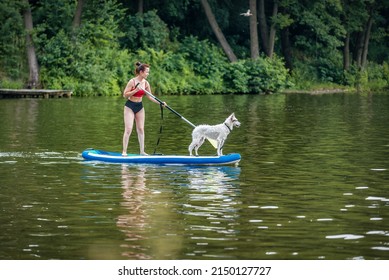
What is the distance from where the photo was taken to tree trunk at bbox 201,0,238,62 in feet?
219

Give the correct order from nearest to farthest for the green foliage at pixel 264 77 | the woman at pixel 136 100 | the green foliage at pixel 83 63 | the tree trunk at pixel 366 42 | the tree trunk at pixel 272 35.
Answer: the woman at pixel 136 100 → the green foliage at pixel 83 63 → the green foliage at pixel 264 77 → the tree trunk at pixel 272 35 → the tree trunk at pixel 366 42

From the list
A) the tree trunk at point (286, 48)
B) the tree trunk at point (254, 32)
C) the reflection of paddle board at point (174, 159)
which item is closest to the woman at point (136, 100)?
the reflection of paddle board at point (174, 159)

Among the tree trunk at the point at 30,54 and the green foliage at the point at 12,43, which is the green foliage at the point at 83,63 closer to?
the tree trunk at the point at 30,54

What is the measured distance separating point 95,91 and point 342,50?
28525 mm

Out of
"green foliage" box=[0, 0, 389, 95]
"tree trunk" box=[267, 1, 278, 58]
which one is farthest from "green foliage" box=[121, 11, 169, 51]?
"tree trunk" box=[267, 1, 278, 58]

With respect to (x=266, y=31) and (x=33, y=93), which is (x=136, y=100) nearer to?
(x=33, y=93)

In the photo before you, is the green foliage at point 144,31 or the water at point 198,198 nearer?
the water at point 198,198

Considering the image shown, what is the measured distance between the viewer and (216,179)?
20.8m

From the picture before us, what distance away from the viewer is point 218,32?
6719cm

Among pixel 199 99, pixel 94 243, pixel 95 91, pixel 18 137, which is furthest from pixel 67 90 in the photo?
pixel 94 243

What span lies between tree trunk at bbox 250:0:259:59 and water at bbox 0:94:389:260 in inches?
1285

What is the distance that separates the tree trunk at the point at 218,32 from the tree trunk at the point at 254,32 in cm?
119

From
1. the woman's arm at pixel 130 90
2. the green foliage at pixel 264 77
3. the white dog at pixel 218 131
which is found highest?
the woman's arm at pixel 130 90

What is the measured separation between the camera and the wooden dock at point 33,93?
5366 cm
